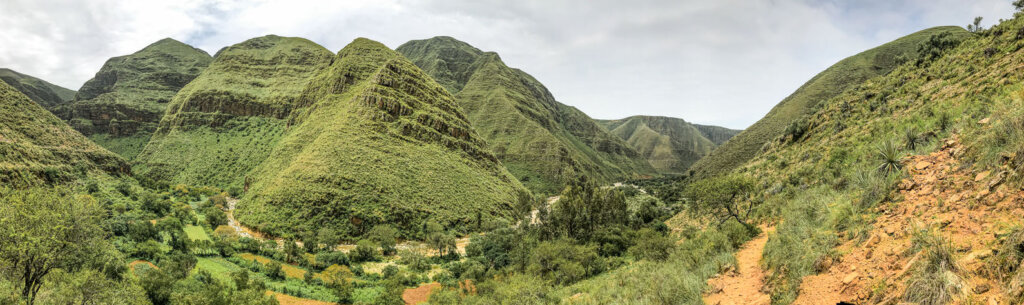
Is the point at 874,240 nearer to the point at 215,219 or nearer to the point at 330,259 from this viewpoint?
the point at 330,259

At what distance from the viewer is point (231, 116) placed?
340 ft

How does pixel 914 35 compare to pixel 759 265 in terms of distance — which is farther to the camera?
pixel 914 35

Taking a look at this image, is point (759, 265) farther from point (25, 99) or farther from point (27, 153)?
point (25, 99)

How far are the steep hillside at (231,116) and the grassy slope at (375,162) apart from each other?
Answer: 43.0 ft

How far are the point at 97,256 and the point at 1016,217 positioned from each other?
36188 mm

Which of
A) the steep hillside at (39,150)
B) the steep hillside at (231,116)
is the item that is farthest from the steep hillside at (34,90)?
the steep hillside at (39,150)

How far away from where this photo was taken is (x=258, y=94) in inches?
4306

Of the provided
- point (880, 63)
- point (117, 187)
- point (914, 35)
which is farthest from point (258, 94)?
point (914, 35)

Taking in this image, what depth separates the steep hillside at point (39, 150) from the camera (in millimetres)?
42188

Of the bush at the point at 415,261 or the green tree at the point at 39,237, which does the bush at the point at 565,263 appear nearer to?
the bush at the point at 415,261

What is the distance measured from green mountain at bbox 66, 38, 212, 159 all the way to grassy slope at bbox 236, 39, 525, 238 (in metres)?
71.8

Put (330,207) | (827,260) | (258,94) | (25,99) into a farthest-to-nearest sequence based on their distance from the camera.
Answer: (258,94)
(25,99)
(330,207)
(827,260)

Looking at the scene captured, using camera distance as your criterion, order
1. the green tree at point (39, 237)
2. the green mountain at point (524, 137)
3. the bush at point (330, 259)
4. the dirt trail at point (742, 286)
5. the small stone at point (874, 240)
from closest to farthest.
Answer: the small stone at point (874, 240)
the dirt trail at point (742, 286)
the green tree at point (39, 237)
the bush at point (330, 259)
the green mountain at point (524, 137)

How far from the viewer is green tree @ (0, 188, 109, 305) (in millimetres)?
16156
